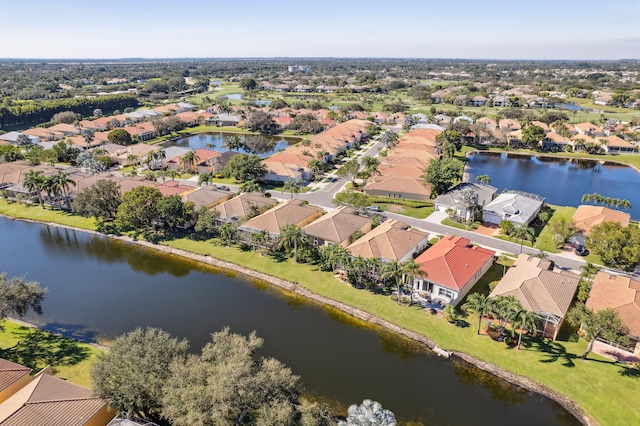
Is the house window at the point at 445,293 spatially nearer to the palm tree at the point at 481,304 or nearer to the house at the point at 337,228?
the palm tree at the point at 481,304

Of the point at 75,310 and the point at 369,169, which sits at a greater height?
the point at 369,169

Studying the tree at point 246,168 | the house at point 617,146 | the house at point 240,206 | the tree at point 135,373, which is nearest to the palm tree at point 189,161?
the tree at point 246,168

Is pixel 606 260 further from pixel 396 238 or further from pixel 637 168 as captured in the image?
pixel 637 168

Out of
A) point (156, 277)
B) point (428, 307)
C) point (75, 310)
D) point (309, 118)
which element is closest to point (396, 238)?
point (428, 307)

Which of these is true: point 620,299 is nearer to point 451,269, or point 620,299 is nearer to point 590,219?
point 451,269

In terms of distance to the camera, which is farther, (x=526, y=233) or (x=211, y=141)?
(x=211, y=141)

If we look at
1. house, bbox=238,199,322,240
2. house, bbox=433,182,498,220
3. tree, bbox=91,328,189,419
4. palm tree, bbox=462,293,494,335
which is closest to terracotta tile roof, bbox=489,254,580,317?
palm tree, bbox=462,293,494,335

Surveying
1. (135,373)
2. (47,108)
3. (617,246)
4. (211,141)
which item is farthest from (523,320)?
(47,108)

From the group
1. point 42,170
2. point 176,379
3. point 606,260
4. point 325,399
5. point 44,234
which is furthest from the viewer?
point 42,170
